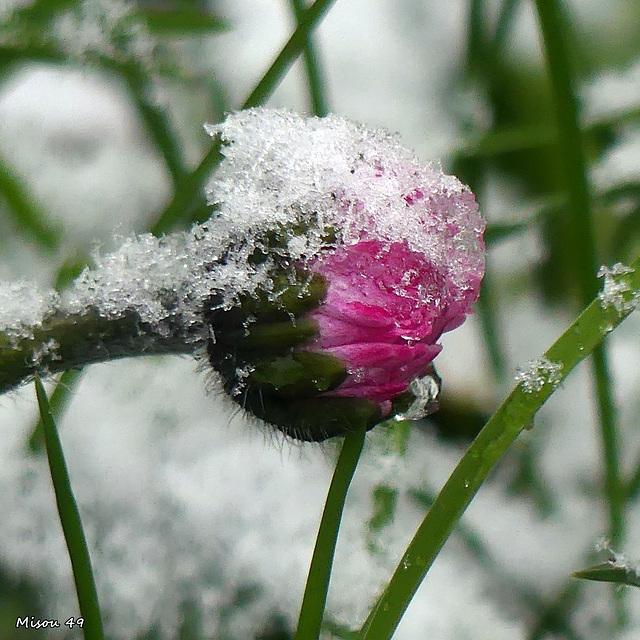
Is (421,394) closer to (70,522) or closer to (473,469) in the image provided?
(473,469)

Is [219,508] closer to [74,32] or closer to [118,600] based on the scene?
[118,600]

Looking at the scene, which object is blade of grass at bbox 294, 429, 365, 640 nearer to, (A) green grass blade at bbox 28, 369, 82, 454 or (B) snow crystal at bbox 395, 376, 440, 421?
(B) snow crystal at bbox 395, 376, 440, 421

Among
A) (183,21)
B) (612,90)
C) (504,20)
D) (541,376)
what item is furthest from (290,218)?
(612,90)

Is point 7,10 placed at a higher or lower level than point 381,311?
higher

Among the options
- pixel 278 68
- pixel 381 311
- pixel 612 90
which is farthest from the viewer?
pixel 612 90

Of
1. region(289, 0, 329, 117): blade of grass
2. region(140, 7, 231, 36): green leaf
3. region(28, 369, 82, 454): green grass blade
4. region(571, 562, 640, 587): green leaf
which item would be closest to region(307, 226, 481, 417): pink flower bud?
region(571, 562, 640, 587): green leaf


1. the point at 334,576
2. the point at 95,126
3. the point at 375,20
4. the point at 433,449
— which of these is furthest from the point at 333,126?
the point at 375,20
